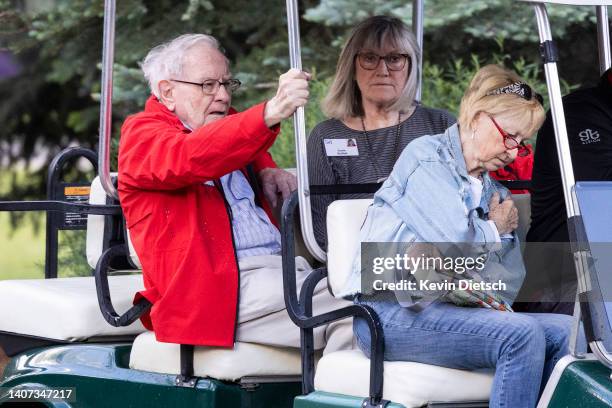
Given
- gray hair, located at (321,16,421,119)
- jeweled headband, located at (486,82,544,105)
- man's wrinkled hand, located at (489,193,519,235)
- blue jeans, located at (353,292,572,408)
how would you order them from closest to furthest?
blue jeans, located at (353,292,572,408), jeweled headband, located at (486,82,544,105), man's wrinkled hand, located at (489,193,519,235), gray hair, located at (321,16,421,119)

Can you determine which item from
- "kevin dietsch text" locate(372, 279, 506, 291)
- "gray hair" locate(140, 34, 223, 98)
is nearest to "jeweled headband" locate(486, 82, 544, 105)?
"kevin dietsch text" locate(372, 279, 506, 291)

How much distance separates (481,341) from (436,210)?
1.18 feet

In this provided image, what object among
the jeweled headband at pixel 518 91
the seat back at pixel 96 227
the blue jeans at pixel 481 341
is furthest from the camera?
the seat back at pixel 96 227

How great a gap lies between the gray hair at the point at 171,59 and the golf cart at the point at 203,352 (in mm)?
247

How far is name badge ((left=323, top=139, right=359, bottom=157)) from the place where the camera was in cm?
450

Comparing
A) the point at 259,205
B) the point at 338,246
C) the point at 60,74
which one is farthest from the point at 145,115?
the point at 60,74

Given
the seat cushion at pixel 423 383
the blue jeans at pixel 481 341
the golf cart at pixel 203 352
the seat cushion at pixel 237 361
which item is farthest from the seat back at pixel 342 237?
the seat cushion at pixel 237 361

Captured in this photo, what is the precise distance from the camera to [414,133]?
4613 mm

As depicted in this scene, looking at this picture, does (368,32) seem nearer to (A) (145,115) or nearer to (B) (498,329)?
(A) (145,115)

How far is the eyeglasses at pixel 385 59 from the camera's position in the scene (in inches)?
183

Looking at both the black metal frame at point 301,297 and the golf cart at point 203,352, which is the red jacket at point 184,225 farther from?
the black metal frame at point 301,297

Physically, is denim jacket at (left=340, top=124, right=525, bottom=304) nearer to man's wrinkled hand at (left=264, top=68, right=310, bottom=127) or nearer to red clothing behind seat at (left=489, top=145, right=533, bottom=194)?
man's wrinkled hand at (left=264, top=68, right=310, bottom=127)

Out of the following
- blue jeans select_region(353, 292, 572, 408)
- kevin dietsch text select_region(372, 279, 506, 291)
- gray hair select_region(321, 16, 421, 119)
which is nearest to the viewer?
blue jeans select_region(353, 292, 572, 408)

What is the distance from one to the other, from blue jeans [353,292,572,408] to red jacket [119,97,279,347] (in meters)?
0.58
